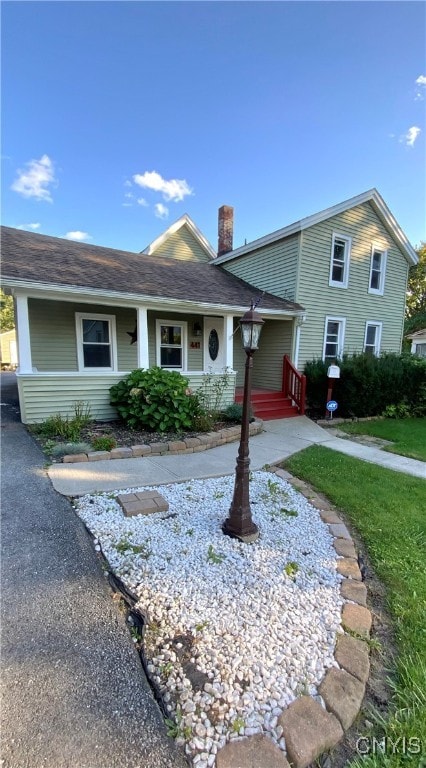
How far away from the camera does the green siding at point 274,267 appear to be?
31.8 feet

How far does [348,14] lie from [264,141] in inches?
160

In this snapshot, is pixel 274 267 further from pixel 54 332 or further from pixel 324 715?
pixel 324 715

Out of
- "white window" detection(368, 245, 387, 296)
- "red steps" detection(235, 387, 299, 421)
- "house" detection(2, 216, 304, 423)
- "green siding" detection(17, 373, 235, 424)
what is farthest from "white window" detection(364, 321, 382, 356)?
"green siding" detection(17, 373, 235, 424)

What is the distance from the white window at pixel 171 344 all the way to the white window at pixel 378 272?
22.2 feet

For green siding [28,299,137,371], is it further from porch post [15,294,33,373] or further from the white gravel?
the white gravel

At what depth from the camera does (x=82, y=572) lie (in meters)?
2.32

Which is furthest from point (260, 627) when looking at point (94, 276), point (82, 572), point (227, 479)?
point (94, 276)

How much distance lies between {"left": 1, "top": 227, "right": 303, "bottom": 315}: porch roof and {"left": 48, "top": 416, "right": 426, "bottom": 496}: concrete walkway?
350 cm

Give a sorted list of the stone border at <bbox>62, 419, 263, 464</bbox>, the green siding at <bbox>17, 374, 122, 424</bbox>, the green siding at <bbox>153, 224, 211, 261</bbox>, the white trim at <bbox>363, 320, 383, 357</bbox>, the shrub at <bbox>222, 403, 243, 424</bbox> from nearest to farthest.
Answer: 1. the stone border at <bbox>62, 419, 263, 464</bbox>
2. the green siding at <bbox>17, 374, 122, 424</bbox>
3. the shrub at <bbox>222, 403, 243, 424</bbox>
4. the white trim at <bbox>363, 320, 383, 357</bbox>
5. the green siding at <bbox>153, 224, 211, 261</bbox>

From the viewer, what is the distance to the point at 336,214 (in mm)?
9852

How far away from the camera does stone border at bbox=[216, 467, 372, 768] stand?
1293mm

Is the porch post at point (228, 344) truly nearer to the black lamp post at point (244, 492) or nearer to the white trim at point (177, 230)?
the black lamp post at point (244, 492)

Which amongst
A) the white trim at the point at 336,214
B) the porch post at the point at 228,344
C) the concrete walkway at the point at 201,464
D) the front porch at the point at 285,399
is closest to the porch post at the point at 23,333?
the concrete walkway at the point at 201,464

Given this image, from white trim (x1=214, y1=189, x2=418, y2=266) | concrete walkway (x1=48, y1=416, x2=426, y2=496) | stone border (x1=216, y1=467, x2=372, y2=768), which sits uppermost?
white trim (x1=214, y1=189, x2=418, y2=266)
